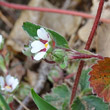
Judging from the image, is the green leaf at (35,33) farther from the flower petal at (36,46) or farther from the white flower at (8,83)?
the white flower at (8,83)

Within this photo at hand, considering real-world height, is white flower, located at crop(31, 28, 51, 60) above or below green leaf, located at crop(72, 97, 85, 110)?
above

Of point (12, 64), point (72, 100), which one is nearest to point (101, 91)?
point (72, 100)

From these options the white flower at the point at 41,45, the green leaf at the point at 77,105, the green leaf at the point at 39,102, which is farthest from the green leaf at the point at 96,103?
the white flower at the point at 41,45

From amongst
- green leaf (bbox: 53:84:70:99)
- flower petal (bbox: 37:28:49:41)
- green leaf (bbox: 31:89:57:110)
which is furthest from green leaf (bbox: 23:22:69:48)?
green leaf (bbox: 53:84:70:99)

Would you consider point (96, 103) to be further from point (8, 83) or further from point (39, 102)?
point (8, 83)

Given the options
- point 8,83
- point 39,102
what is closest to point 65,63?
point 39,102

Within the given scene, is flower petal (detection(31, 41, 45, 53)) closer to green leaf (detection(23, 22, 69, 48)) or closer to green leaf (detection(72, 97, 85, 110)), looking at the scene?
green leaf (detection(23, 22, 69, 48))

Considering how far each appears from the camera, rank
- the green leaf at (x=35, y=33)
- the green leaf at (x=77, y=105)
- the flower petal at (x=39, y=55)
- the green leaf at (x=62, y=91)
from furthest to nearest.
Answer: the green leaf at (x=62, y=91) → the green leaf at (x=77, y=105) → the green leaf at (x=35, y=33) → the flower petal at (x=39, y=55)
